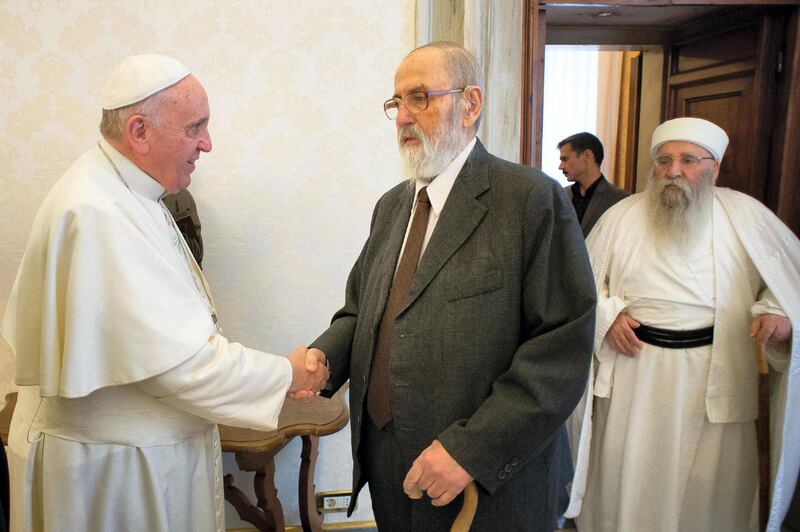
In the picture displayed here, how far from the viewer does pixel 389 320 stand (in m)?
1.68

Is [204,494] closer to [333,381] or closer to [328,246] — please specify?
[333,381]

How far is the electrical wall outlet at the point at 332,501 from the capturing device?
10.3 feet

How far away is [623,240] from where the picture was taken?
300cm

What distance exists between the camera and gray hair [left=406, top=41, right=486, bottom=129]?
1.66 meters

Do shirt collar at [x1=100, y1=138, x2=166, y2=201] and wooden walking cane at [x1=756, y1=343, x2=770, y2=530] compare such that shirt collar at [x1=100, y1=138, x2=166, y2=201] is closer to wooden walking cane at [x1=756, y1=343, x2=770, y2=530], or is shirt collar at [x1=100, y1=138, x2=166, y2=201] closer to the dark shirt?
wooden walking cane at [x1=756, y1=343, x2=770, y2=530]

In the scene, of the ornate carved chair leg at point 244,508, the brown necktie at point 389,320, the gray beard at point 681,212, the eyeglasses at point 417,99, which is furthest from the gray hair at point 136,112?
the gray beard at point 681,212

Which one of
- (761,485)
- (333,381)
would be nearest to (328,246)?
Result: (333,381)

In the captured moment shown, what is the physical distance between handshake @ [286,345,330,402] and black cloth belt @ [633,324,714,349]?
64.8 inches

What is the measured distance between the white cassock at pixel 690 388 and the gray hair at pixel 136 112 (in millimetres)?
2031

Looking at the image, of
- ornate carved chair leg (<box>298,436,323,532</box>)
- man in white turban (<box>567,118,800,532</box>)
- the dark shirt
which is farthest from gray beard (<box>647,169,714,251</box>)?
ornate carved chair leg (<box>298,436,323,532</box>)

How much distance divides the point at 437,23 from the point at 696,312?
1688 mm

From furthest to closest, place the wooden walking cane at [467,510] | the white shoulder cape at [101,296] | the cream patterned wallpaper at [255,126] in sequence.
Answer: the cream patterned wallpaper at [255,126] < the white shoulder cape at [101,296] < the wooden walking cane at [467,510]

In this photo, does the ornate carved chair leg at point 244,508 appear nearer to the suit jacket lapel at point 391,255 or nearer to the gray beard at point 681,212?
the suit jacket lapel at point 391,255

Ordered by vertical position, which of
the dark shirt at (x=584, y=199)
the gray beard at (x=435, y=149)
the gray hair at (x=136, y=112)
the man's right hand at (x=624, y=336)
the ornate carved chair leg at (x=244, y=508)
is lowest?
the ornate carved chair leg at (x=244, y=508)
